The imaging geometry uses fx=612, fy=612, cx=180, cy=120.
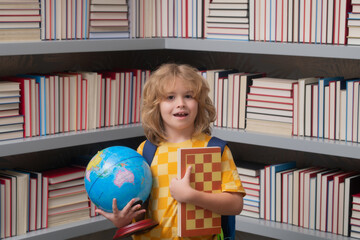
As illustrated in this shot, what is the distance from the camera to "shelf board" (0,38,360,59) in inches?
111

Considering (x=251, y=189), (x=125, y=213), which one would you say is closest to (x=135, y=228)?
(x=125, y=213)

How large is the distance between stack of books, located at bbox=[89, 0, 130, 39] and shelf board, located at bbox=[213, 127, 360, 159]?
75 cm

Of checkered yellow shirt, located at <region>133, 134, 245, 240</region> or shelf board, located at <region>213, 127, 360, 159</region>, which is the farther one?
shelf board, located at <region>213, 127, 360, 159</region>

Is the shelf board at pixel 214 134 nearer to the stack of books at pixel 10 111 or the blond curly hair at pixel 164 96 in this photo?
the stack of books at pixel 10 111

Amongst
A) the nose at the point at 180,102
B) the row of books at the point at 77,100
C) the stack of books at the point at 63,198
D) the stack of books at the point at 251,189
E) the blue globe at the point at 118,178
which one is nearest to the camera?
the blue globe at the point at 118,178

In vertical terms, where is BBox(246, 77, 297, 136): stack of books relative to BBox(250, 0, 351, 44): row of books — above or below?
below

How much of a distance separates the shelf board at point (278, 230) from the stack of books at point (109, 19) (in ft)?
3.96

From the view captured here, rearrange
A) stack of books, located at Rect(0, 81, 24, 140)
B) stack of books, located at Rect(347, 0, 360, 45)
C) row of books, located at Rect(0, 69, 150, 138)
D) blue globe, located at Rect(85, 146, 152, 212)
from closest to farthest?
blue globe, located at Rect(85, 146, 152, 212), stack of books, located at Rect(347, 0, 360, 45), stack of books, located at Rect(0, 81, 24, 140), row of books, located at Rect(0, 69, 150, 138)

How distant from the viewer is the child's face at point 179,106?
2182 millimetres

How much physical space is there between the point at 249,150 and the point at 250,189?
45 centimetres

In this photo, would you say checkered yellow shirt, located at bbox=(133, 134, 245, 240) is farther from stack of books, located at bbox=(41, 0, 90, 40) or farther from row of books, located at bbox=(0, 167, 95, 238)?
stack of books, located at bbox=(41, 0, 90, 40)

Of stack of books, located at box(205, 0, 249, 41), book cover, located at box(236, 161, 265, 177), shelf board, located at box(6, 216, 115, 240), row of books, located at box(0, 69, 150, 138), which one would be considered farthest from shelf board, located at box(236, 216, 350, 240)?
stack of books, located at box(205, 0, 249, 41)

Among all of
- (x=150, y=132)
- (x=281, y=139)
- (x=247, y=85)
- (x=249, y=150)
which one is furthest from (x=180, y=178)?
(x=249, y=150)

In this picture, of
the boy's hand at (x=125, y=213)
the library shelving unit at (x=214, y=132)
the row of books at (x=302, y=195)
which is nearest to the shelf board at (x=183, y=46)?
the library shelving unit at (x=214, y=132)
